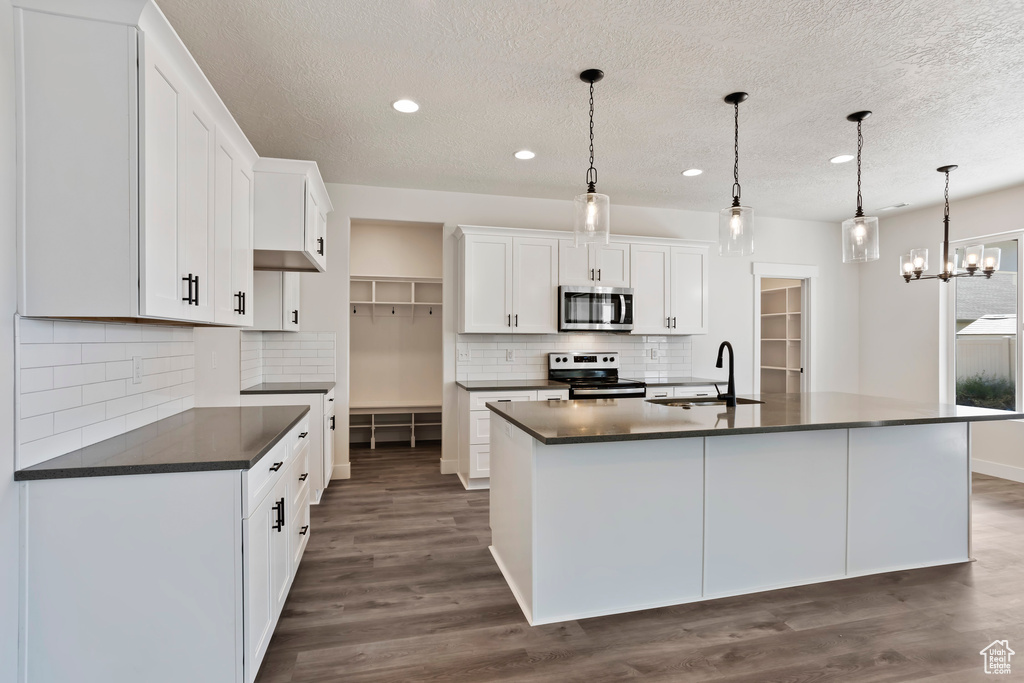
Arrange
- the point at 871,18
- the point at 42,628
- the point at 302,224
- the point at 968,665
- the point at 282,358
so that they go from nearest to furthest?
the point at 42,628
the point at 968,665
the point at 871,18
the point at 302,224
the point at 282,358

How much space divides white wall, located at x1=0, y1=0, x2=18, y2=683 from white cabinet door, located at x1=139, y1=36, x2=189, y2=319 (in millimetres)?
349

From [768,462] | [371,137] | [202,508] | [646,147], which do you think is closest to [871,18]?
[646,147]

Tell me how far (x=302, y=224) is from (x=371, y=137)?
0.92 meters

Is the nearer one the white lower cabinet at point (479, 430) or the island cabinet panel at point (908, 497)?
the island cabinet panel at point (908, 497)

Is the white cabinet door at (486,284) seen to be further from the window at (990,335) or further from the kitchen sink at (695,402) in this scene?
the window at (990,335)

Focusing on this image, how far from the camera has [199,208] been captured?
7.02 ft

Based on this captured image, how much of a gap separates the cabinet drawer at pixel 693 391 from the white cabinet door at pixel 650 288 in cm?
59

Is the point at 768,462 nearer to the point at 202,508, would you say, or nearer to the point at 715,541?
the point at 715,541

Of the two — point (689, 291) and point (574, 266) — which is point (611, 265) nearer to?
point (574, 266)

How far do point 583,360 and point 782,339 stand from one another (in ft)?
10.6

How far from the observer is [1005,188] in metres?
4.76

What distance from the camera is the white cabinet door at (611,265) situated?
4.94 meters

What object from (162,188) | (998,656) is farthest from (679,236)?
(162,188)

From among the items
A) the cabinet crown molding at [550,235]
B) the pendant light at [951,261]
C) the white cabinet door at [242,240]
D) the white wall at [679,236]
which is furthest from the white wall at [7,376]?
the pendant light at [951,261]
